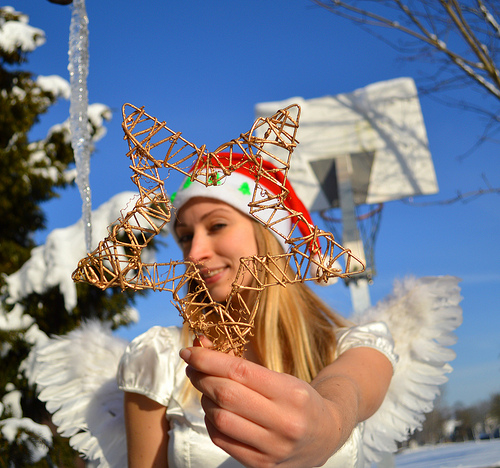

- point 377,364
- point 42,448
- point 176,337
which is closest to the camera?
point 377,364

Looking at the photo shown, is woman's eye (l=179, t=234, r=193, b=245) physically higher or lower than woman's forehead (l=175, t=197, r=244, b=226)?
lower

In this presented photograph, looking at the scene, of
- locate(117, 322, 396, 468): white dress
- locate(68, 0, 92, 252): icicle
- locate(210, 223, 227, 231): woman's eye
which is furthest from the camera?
locate(68, 0, 92, 252): icicle

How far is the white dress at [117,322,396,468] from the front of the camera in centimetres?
120

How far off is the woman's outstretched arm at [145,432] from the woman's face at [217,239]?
46cm

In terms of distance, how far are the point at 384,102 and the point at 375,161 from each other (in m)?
0.66

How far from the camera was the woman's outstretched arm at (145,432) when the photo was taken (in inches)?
48.3

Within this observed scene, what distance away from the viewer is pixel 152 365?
1.31m

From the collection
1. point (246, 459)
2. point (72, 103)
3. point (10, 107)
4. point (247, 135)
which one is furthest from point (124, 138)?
point (10, 107)

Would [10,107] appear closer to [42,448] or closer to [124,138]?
[42,448]

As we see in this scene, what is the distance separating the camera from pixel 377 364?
3.84 feet

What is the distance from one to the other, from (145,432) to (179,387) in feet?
0.48

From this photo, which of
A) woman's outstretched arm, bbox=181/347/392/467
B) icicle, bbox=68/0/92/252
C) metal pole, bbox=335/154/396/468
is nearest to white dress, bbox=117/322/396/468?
icicle, bbox=68/0/92/252

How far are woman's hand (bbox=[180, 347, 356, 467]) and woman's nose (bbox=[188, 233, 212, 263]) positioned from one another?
0.43 m

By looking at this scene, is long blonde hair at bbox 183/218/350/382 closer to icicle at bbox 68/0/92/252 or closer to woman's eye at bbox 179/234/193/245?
woman's eye at bbox 179/234/193/245
